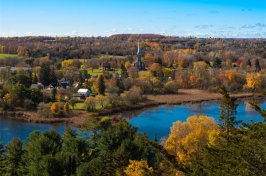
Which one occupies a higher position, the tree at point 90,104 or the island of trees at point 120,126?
the island of trees at point 120,126

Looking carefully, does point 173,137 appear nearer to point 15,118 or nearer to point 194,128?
point 194,128

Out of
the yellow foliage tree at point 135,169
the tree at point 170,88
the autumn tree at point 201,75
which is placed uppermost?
the yellow foliage tree at point 135,169

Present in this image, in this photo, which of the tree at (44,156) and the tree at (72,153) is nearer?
the tree at (44,156)

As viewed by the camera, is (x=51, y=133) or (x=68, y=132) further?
(x=68, y=132)

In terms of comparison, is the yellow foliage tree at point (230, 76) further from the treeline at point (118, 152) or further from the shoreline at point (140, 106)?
the treeline at point (118, 152)

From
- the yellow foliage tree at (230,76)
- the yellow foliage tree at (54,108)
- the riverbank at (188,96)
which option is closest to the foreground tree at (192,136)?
the yellow foliage tree at (54,108)

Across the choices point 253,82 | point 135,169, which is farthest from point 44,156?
point 253,82

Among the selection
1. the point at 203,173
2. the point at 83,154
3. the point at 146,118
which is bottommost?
the point at 146,118

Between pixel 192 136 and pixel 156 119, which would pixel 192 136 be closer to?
pixel 192 136

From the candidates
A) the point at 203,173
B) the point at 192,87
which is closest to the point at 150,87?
the point at 192,87
